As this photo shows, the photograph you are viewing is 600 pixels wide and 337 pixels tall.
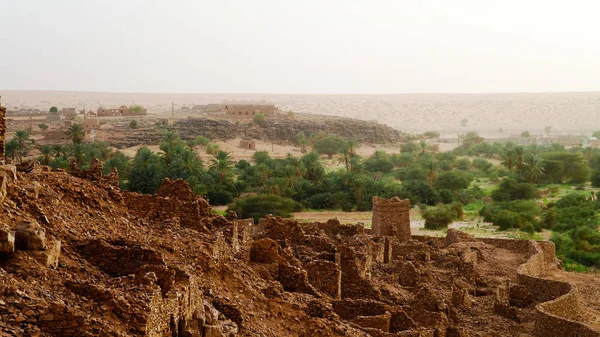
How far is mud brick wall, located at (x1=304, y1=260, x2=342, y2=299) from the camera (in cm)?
1463

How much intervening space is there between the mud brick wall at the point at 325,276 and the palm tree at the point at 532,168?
4466cm

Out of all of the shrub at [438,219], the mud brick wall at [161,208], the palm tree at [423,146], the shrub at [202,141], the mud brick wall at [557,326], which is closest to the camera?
the mud brick wall at [161,208]

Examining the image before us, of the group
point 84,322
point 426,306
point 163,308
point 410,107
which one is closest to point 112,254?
A: point 163,308

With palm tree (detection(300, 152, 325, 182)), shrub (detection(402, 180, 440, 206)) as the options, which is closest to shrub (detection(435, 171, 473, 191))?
shrub (detection(402, 180, 440, 206))

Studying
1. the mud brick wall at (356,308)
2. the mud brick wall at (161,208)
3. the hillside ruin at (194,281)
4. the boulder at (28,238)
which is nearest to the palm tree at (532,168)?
the hillside ruin at (194,281)

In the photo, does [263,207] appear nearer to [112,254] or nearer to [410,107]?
[112,254]

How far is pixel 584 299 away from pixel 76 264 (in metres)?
17.6

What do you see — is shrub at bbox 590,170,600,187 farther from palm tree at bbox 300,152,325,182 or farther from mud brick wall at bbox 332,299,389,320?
mud brick wall at bbox 332,299,389,320

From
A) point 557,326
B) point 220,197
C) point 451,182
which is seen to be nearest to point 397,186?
point 451,182

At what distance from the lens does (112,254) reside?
9.24 m

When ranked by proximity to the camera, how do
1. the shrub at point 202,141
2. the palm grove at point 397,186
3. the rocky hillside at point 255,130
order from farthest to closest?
the rocky hillside at point 255,130 < the shrub at point 202,141 < the palm grove at point 397,186

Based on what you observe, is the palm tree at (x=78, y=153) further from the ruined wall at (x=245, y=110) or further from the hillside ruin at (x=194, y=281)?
the ruined wall at (x=245, y=110)

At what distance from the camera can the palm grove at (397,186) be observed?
40.8 metres

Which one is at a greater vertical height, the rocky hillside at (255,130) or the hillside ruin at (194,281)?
the hillside ruin at (194,281)
